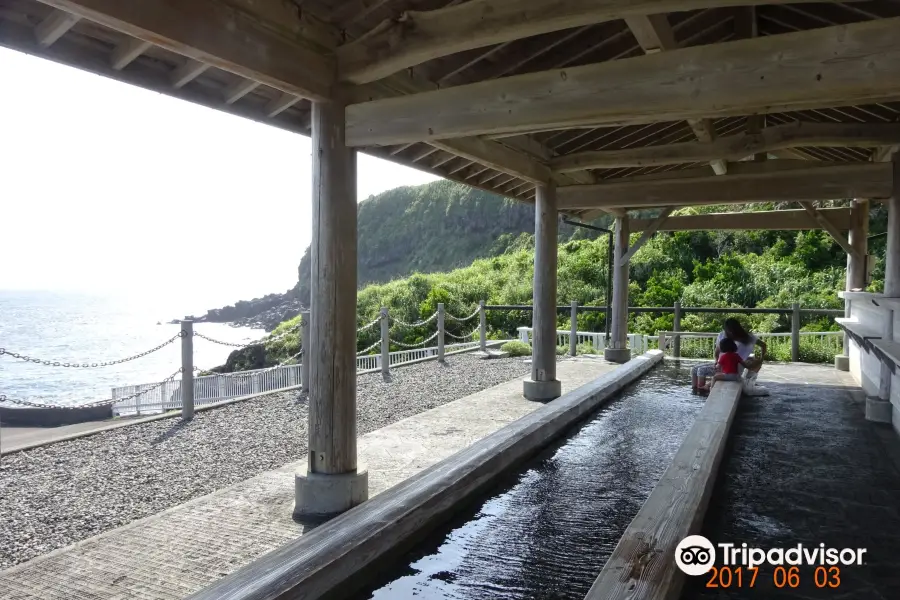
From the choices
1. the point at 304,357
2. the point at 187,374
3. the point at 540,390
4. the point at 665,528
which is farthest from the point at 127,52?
the point at 540,390

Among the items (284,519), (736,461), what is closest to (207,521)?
(284,519)

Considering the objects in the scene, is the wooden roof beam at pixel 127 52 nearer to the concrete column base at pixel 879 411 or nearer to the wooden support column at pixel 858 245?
the concrete column base at pixel 879 411

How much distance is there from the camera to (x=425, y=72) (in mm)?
5199

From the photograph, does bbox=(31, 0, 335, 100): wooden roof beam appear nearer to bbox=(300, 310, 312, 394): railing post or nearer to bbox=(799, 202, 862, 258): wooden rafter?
bbox=(300, 310, 312, 394): railing post

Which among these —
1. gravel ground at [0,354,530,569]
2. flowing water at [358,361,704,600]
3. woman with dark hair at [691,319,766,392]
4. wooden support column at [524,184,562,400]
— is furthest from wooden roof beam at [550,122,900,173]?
gravel ground at [0,354,530,569]

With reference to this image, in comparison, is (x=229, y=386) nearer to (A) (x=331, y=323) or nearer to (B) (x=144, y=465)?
(B) (x=144, y=465)

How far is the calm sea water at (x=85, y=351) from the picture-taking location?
26.3 meters

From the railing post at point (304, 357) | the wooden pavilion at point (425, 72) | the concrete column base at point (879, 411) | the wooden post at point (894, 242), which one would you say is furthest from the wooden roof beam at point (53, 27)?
the wooden post at point (894, 242)

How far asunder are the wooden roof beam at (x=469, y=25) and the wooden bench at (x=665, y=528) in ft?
8.40

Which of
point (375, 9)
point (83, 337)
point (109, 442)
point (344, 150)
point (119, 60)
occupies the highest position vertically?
point (375, 9)

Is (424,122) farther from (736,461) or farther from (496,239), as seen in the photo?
(496,239)

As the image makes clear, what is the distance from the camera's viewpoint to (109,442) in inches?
233

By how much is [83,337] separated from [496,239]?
4290cm

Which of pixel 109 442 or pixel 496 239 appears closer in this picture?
pixel 109 442
